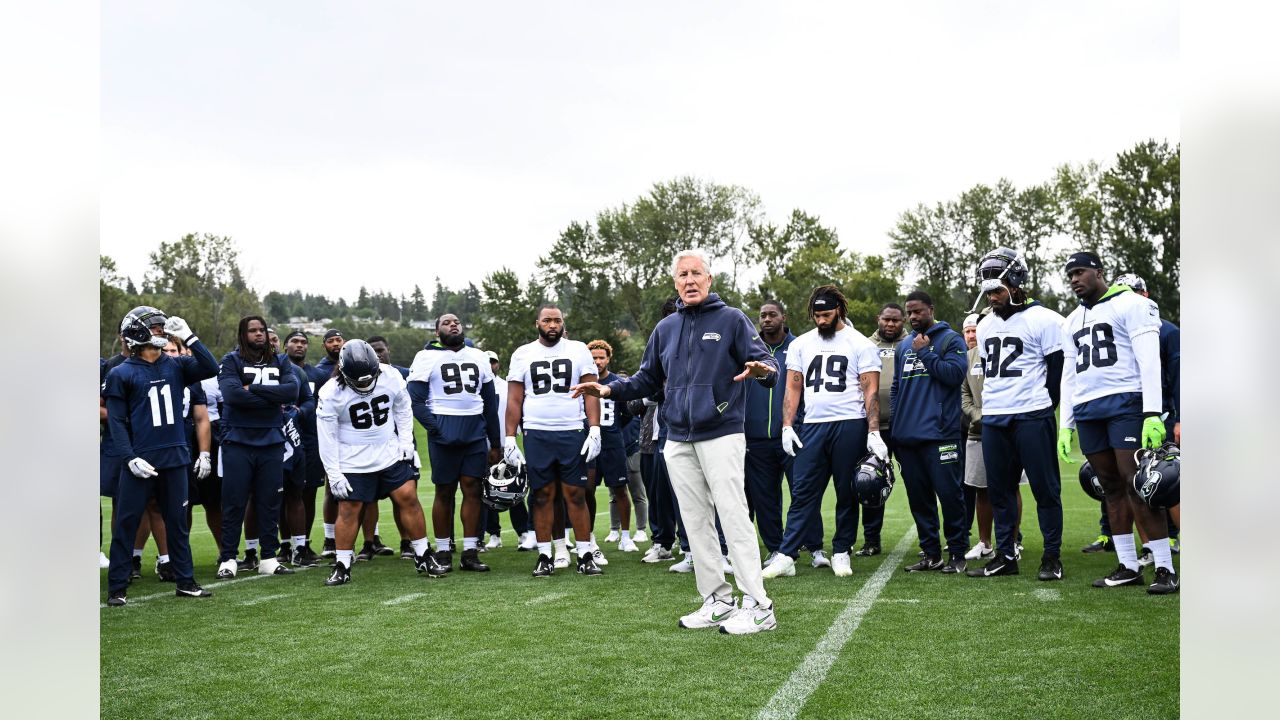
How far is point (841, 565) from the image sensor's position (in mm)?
8203

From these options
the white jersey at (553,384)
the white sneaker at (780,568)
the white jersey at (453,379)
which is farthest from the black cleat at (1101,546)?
the white jersey at (453,379)

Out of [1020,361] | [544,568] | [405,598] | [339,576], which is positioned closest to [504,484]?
[544,568]

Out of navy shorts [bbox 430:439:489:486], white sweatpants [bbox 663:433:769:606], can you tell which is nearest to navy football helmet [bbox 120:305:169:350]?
navy shorts [bbox 430:439:489:486]

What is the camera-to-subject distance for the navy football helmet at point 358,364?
8.41 metres

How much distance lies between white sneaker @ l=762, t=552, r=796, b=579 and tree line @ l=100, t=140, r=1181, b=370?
38096mm

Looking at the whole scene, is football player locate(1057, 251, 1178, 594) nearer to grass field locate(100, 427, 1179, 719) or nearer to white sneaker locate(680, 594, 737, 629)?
grass field locate(100, 427, 1179, 719)

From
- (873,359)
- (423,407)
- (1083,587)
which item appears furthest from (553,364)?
(1083,587)

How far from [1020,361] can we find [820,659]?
3411mm

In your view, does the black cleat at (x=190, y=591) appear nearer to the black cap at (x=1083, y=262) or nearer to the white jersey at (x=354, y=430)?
the white jersey at (x=354, y=430)

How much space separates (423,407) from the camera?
9336 mm

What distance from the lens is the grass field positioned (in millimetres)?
4449

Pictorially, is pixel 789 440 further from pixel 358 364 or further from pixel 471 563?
pixel 358 364
